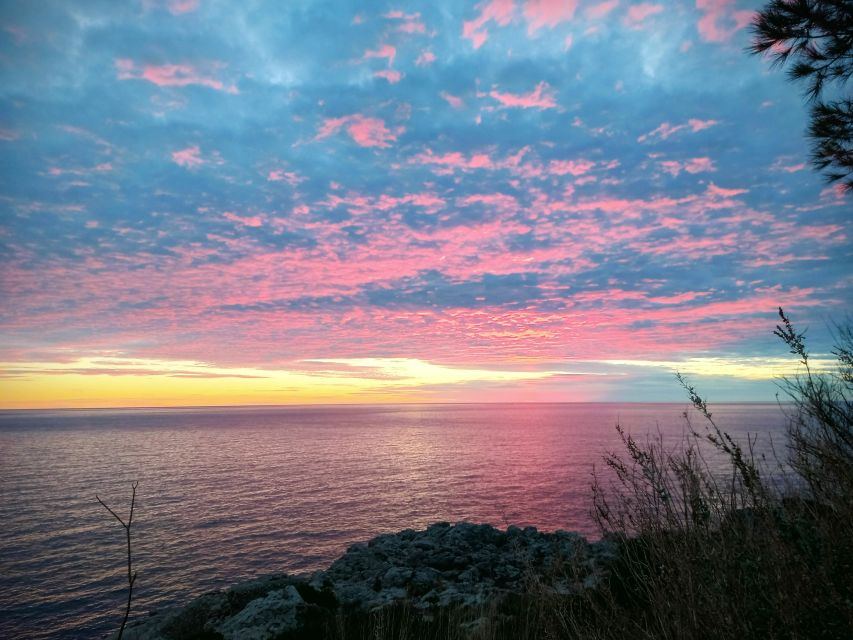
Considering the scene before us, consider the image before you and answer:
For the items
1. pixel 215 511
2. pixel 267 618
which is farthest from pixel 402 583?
pixel 215 511

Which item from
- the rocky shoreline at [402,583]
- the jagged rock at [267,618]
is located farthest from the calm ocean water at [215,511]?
the jagged rock at [267,618]

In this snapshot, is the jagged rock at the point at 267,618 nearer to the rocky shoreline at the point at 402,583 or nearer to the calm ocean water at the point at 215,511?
the rocky shoreline at the point at 402,583

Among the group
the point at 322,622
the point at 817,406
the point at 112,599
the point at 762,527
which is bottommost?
the point at 112,599

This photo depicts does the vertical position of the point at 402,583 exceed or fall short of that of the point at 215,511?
it exceeds it

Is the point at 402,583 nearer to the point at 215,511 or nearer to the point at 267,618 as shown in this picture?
the point at 267,618

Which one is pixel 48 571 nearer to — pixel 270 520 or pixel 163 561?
pixel 163 561

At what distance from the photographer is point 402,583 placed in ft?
Result: 59.4

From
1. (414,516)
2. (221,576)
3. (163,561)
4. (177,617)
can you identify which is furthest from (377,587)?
(414,516)

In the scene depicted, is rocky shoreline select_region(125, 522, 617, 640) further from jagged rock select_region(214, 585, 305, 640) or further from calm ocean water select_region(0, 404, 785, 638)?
calm ocean water select_region(0, 404, 785, 638)

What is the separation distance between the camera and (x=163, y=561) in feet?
97.5

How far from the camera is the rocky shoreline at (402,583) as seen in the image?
11188 mm

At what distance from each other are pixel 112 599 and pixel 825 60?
33030 mm

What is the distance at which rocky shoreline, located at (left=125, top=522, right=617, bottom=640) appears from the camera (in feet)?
36.7

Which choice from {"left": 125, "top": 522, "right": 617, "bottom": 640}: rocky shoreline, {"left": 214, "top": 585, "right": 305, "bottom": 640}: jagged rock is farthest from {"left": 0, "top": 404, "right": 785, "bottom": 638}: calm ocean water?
{"left": 214, "top": 585, "right": 305, "bottom": 640}: jagged rock
